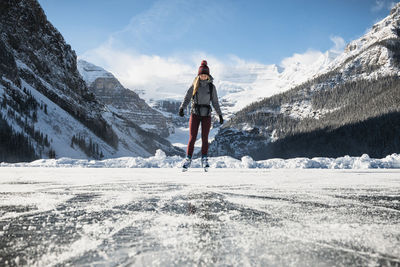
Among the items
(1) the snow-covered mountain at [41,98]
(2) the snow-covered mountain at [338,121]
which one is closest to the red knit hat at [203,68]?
(1) the snow-covered mountain at [41,98]

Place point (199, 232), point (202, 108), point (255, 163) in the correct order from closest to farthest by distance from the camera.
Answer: point (199, 232) → point (202, 108) → point (255, 163)

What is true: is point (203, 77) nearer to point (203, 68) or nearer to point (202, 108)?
point (203, 68)

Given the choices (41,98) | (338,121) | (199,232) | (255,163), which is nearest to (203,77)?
(255,163)

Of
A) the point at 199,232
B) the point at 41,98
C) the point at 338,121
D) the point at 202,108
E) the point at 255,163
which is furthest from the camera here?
the point at 338,121

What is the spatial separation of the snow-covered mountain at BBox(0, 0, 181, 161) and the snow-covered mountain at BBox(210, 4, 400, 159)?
230 feet

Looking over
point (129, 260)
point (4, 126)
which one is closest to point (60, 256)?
point (129, 260)

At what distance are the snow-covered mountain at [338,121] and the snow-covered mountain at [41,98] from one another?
230 feet

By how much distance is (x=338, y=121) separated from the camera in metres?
143

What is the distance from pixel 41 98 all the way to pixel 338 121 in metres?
127

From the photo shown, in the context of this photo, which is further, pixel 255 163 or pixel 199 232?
pixel 255 163

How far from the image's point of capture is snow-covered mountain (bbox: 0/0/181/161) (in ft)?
228

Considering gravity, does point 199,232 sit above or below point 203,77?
below

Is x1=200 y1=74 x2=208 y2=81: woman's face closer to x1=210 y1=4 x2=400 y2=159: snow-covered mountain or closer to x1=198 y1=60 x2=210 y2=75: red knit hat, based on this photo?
x1=198 y1=60 x2=210 y2=75: red knit hat

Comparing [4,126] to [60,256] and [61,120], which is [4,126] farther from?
[60,256]
